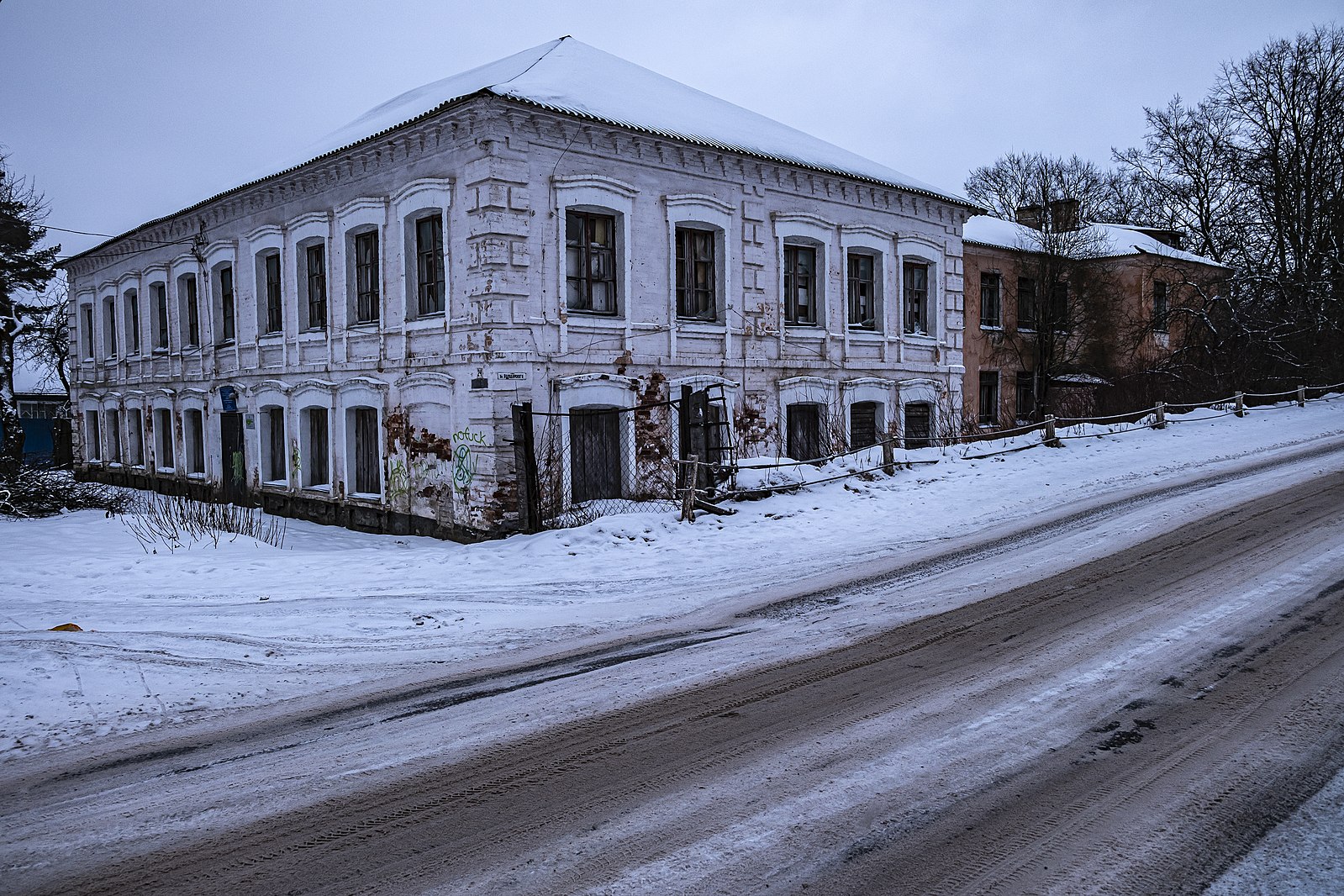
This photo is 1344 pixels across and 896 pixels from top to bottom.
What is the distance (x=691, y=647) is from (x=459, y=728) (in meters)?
2.15

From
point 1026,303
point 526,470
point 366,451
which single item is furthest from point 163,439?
point 1026,303

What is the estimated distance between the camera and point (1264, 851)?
3793 millimetres

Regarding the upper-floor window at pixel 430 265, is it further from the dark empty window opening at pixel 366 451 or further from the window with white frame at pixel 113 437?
the window with white frame at pixel 113 437

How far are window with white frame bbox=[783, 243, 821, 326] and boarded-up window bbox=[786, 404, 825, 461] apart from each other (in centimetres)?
179

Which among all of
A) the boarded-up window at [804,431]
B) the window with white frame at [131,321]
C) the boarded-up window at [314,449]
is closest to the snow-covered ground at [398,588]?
the boarded-up window at [314,449]

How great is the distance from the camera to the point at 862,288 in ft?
65.8

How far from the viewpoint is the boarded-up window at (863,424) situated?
19812 mm

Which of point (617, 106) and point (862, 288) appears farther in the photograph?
point (862, 288)

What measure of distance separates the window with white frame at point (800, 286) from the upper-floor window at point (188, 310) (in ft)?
48.4

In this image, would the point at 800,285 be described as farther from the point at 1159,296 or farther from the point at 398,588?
the point at 1159,296

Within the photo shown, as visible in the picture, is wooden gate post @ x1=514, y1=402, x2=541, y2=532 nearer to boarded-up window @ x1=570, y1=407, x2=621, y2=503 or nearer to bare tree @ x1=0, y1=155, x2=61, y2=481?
boarded-up window @ x1=570, y1=407, x2=621, y2=503

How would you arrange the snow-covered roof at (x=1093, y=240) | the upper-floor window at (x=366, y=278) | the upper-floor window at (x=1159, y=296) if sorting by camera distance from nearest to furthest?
the upper-floor window at (x=366, y=278), the snow-covered roof at (x=1093, y=240), the upper-floor window at (x=1159, y=296)

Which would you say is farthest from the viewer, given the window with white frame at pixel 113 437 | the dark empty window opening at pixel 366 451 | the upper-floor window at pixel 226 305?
the window with white frame at pixel 113 437

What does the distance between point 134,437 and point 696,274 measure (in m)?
18.5
